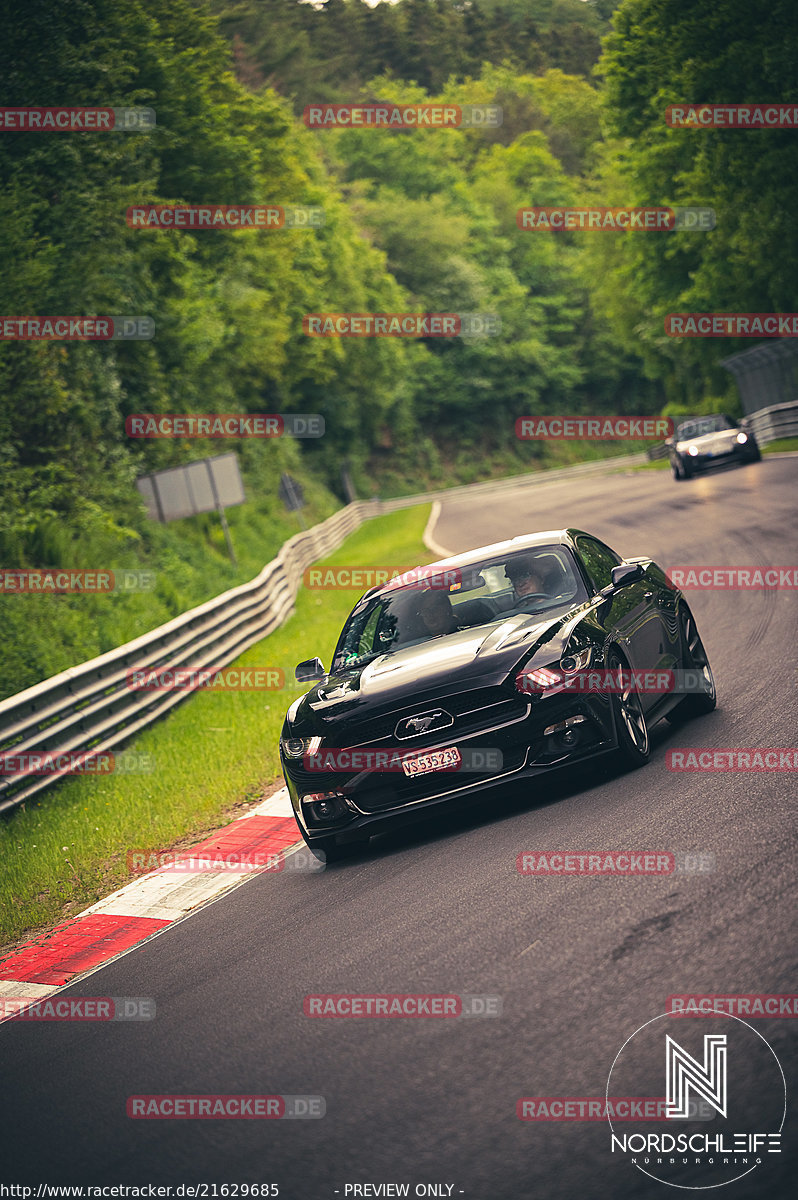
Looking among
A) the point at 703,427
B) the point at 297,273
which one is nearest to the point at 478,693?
the point at 703,427

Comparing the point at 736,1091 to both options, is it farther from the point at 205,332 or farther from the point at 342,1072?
the point at 205,332

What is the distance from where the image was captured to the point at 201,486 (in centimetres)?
2497

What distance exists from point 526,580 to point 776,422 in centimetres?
3103

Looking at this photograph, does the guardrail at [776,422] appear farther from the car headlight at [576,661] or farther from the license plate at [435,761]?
the license plate at [435,761]

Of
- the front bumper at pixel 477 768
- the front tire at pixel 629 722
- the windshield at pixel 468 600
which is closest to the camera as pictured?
the front bumper at pixel 477 768

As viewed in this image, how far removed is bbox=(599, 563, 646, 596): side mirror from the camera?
25.9 ft

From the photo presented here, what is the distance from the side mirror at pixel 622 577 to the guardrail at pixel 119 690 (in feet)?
18.0

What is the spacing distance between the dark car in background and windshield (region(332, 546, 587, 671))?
23.9 m

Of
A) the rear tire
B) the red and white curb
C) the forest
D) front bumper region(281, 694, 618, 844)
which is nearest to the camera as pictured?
the red and white curb

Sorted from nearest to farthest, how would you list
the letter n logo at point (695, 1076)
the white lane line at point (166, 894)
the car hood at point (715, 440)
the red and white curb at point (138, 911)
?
1. the letter n logo at point (695, 1076)
2. the red and white curb at point (138, 911)
3. the white lane line at point (166, 894)
4. the car hood at point (715, 440)

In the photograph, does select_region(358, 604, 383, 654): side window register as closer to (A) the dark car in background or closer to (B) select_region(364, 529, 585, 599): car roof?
(B) select_region(364, 529, 585, 599): car roof

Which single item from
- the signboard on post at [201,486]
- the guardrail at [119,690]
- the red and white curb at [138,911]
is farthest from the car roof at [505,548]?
the signboard on post at [201,486]

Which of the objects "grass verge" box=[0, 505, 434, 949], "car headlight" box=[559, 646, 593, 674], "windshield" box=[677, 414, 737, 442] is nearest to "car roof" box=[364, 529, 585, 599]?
"car headlight" box=[559, 646, 593, 674]

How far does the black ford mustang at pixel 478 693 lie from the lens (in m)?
6.76
